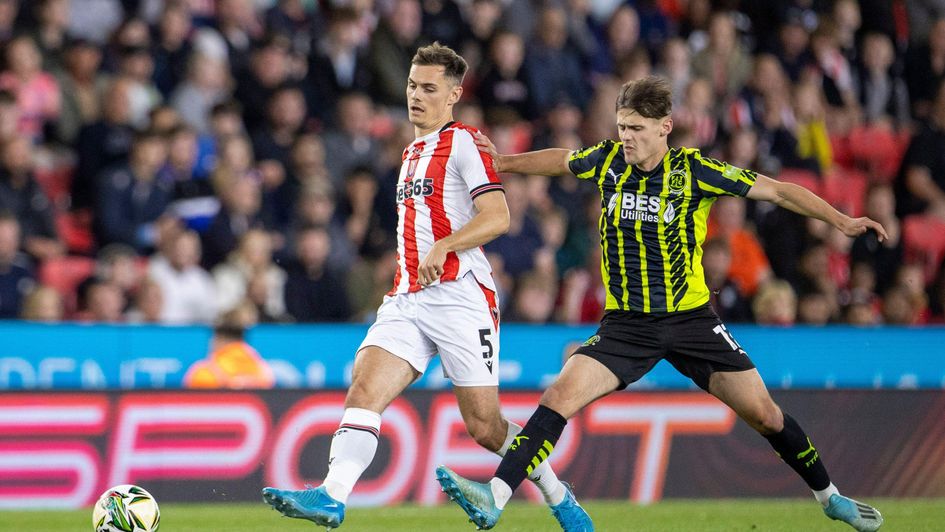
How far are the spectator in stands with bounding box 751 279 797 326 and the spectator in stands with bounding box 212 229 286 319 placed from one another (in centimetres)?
397

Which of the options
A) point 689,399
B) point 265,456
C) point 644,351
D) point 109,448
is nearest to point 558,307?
point 689,399

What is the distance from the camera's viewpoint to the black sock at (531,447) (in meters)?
6.52

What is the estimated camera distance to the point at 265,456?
9.88m

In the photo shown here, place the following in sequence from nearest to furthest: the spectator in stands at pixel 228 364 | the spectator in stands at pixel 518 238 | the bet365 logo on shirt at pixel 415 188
Answer: the bet365 logo on shirt at pixel 415 188
the spectator in stands at pixel 228 364
the spectator in stands at pixel 518 238

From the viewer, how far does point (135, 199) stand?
1175cm

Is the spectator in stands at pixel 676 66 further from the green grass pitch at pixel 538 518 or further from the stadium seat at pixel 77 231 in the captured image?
the stadium seat at pixel 77 231

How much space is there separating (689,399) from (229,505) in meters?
3.29

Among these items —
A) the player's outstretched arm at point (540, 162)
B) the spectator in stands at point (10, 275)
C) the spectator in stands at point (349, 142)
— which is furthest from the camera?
the spectator in stands at point (349, 142)

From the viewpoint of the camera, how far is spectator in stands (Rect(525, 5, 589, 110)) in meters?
14.2

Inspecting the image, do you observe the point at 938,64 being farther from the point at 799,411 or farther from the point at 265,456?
the point at 265,456

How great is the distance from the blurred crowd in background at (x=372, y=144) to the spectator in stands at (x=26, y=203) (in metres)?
0.02

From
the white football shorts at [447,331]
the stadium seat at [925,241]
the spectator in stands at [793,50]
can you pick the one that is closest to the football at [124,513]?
the white football shorts at [447,331]

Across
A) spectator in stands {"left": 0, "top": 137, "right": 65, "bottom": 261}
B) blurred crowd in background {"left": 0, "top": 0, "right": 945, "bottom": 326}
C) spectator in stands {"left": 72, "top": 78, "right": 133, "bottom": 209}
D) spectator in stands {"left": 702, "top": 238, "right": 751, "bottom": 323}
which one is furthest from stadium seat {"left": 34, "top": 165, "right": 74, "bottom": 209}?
spectator in stands {"left": 702, "top": 238, "right": 751, "bottom": 323}

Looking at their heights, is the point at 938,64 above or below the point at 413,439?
above
